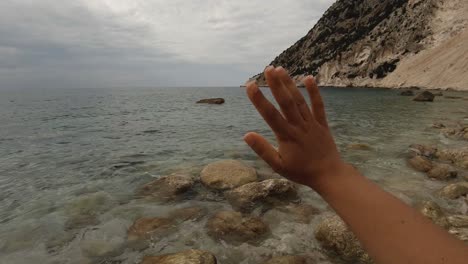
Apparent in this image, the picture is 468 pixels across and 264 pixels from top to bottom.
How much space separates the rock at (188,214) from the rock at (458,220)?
5496mm

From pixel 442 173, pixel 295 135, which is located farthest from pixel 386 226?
pixel 442 173

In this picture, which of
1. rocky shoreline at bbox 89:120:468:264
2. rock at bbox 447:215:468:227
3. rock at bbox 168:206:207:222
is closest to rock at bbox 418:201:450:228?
rocky shoreline at bbox 89:120:468:264

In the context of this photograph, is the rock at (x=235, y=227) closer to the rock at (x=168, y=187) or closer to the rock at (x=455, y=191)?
the rock at (x=168, y=187)

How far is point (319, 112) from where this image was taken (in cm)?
204

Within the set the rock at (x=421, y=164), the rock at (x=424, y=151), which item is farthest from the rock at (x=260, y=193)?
the rock at (x=424, y=151)

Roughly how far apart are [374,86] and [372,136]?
245 feet

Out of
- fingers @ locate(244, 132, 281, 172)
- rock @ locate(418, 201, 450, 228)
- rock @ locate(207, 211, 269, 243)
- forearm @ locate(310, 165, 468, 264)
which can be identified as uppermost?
fingers @ locate(244, 132, 281, 172)

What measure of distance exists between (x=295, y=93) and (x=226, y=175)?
313 inches

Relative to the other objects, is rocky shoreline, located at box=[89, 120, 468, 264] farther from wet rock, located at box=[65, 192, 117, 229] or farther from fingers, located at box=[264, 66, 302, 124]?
fingers, located at box=[264, 66, 302, 124]

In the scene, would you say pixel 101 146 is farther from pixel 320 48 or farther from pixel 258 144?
pixel 320 48

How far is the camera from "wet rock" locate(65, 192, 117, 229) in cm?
751

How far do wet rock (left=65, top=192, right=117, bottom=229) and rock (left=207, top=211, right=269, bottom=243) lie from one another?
2998 mm

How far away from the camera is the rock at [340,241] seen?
559cm

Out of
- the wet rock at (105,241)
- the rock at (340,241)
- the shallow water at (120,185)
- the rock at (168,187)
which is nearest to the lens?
the rock at (340,241)
